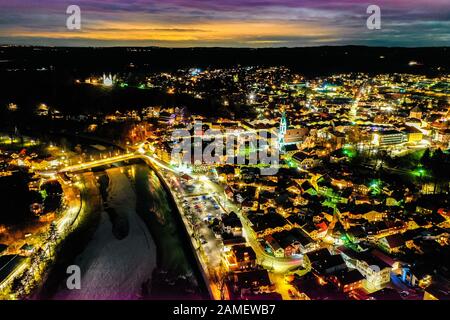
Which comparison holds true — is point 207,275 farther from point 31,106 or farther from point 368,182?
point 31,106

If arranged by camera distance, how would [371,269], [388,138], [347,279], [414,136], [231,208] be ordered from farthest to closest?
[414,136] → [388,138] → [231,208] → [371,269] → [347,279]

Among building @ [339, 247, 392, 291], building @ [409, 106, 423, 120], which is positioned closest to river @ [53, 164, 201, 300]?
building @ [339, 247, 392, 291]

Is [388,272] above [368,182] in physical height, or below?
below

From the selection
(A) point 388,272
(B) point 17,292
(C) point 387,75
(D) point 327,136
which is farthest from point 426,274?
(C) point 387,75

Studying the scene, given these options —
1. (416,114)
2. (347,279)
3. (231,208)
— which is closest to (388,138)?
(416,114)

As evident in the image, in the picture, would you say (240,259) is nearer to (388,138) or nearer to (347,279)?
(347,279)

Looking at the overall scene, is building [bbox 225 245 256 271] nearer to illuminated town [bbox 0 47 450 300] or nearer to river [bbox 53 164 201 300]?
illuminated town [bbox 0 47 450 300]
